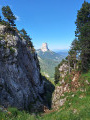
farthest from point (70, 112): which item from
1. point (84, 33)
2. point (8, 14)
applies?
point (8, 14)

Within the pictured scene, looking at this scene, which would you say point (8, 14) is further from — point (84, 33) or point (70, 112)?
point (70, 112)

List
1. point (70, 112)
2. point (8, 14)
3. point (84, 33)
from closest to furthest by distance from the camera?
1. point (70, 112)
2. point (84, 33)
3. point (8, 14)

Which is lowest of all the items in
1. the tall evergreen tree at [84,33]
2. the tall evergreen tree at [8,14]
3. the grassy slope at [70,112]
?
the grassy slope at [70,112]

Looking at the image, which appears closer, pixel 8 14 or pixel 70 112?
pixel 70 112

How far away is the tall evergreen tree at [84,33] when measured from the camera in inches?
956

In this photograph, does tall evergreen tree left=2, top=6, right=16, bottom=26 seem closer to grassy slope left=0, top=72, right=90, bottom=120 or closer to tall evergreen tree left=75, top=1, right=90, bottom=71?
tall evergreen tree left=75, top=1, right=90, bottom=71

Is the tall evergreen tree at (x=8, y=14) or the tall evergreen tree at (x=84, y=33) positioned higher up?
the tall evergreen tree at (x=8, y=14)

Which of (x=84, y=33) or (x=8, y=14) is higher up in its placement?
(x=8, y=14)

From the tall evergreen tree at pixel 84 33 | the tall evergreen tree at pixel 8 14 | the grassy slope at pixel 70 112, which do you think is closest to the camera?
the grassy slope at pixel 70 112

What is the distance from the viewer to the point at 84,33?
2497cm

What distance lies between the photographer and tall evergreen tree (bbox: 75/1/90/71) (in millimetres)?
24281

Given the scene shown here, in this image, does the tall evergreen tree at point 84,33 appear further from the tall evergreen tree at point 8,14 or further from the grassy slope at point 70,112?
the tall evergreen tree at point 8,14

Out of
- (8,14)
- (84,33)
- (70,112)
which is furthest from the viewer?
(8,14)

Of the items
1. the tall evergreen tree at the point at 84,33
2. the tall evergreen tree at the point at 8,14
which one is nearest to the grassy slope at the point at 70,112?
the tall evergreen tree at the point at 84,33
